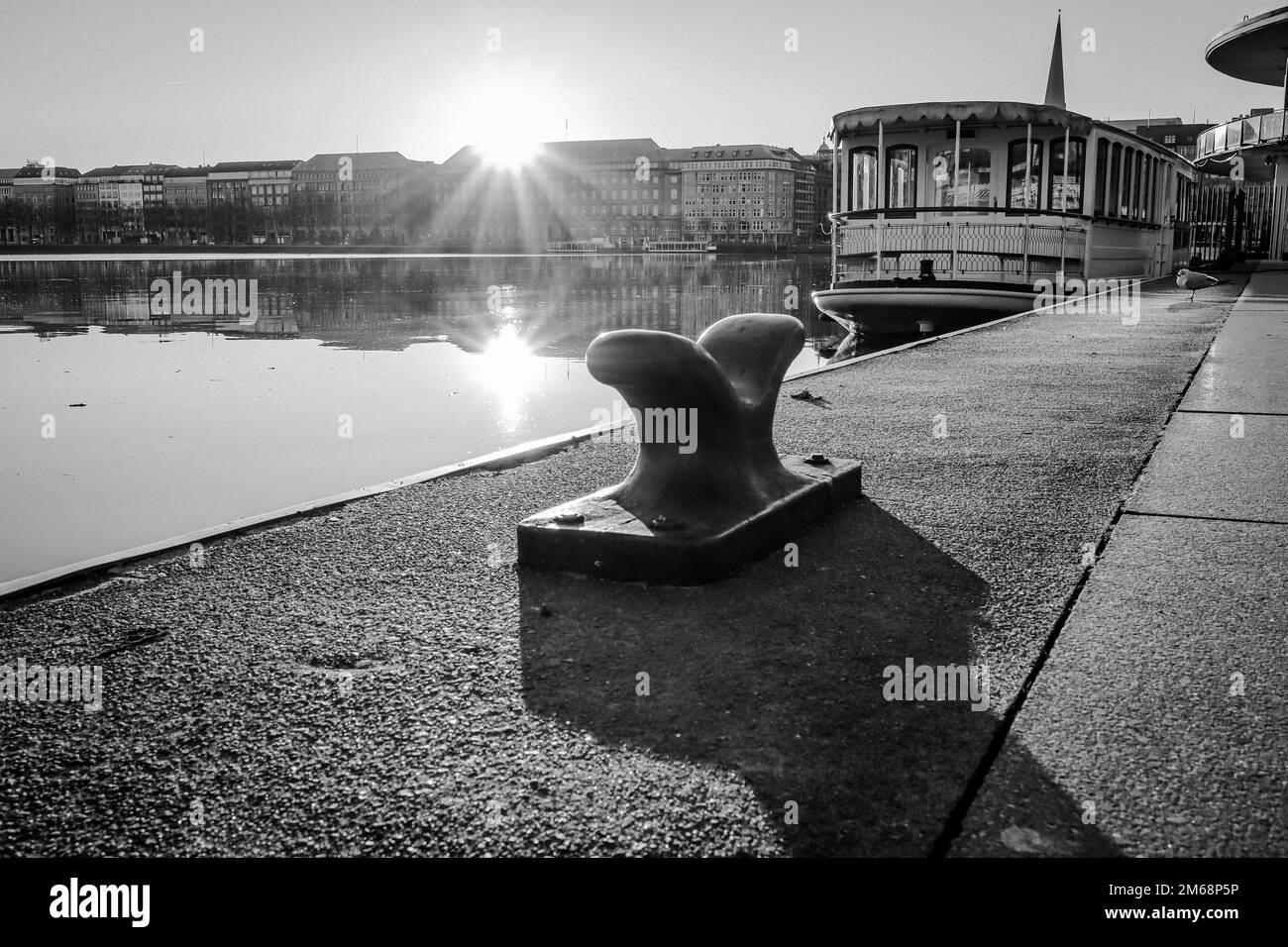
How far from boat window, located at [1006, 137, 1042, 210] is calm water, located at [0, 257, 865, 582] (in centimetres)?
454

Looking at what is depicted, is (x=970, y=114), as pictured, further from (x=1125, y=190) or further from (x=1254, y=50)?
(x=1254, y=50)

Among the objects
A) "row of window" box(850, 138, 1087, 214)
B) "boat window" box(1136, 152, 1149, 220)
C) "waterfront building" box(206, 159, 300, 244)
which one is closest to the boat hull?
"row of window" box(850, 138, 1087, 214)

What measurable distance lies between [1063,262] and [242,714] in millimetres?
18541

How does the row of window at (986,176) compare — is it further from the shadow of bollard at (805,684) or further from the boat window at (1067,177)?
the shadow of bollard at (805,684)

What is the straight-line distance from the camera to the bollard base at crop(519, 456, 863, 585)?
3.01 meters

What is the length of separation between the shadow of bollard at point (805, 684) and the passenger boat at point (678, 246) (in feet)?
557

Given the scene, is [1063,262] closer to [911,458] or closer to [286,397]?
[286,397]

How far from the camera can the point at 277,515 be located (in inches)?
155

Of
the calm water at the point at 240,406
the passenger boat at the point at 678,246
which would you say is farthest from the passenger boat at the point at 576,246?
the calm water at the point at 240,406

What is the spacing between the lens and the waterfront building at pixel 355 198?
180625 mm

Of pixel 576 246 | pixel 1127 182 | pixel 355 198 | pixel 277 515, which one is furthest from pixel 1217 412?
pixel 355 198

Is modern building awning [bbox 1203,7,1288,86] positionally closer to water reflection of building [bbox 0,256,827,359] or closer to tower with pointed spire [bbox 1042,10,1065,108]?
tower with pointed spire [bbox 1042,10,1065,108]

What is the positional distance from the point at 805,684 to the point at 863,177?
1948cm
